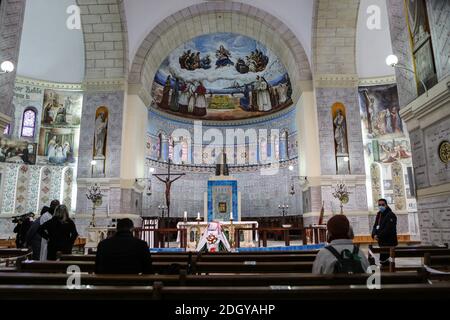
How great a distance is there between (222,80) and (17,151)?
13.0 meters

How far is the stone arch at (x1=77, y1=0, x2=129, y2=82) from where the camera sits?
1470 centimetres

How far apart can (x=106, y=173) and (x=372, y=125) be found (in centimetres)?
1342

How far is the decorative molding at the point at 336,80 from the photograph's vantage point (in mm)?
15195

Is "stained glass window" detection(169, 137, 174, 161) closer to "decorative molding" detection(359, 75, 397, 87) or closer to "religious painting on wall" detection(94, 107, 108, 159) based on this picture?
"religious painting on wall" detection(94, 107, 108, 159)

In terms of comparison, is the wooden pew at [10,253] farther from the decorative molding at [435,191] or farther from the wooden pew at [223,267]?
the decorative molding at [435,191]

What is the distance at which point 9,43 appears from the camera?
26.6 feet

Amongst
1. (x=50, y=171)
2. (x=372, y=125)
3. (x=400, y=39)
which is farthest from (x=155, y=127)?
(x=400, y=39)

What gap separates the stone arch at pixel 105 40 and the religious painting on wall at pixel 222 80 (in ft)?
16.6

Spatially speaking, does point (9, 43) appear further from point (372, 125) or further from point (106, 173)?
point (372, 125)

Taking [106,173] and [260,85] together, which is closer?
[106,173]

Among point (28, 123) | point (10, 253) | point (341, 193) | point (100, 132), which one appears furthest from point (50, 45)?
point (341, 193)

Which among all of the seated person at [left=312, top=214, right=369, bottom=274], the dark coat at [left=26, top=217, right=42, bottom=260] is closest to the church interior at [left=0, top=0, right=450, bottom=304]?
the dark coat at [left=26, top=217, right=42, bottom=260]

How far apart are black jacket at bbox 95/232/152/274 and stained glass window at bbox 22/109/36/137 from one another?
1663 cm

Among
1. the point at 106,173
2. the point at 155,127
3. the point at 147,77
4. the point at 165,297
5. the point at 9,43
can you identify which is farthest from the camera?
the point at 155,127
